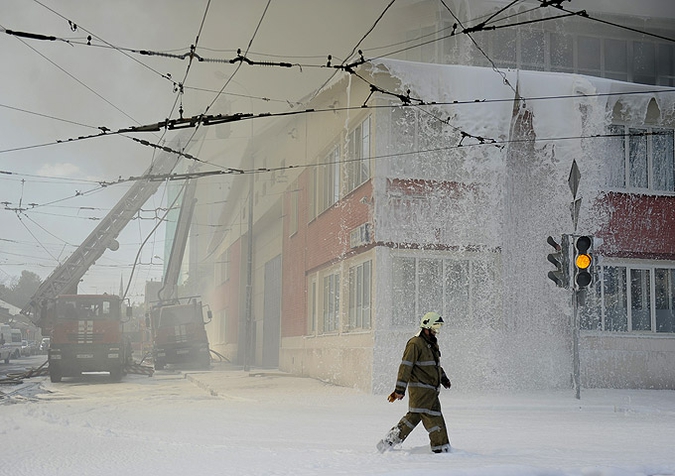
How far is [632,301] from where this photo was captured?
19672 mm

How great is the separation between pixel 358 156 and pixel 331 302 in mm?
4763

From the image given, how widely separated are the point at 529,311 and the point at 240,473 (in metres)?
12.4

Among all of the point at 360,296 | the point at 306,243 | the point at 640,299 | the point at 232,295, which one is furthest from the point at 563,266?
the point at 232,295

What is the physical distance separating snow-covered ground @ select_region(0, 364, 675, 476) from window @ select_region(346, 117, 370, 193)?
515 centimetres

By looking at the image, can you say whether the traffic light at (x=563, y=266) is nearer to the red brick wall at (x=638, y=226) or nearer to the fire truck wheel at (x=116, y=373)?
the red brick wall at (x=638, y=226)

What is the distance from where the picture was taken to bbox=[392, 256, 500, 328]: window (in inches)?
707

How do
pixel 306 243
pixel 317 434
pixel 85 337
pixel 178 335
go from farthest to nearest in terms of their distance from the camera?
pixel 178 335 < pixel 306 243 < pixel 85 337 < pixel 317 434

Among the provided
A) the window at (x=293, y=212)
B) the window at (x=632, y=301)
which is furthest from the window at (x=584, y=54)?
the window at (x=293, y=212)

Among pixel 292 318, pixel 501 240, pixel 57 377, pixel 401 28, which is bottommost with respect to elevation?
pixel 57 377

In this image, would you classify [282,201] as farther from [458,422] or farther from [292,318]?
[458,422]

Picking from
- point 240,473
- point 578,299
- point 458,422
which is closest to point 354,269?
point 578,299

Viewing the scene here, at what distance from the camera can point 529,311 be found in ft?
60.5

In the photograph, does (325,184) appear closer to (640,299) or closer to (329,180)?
(329,180)

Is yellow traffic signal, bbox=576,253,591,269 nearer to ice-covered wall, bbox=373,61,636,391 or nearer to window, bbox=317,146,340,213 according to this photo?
ice-covered wall, bbox=373,61,636,391
